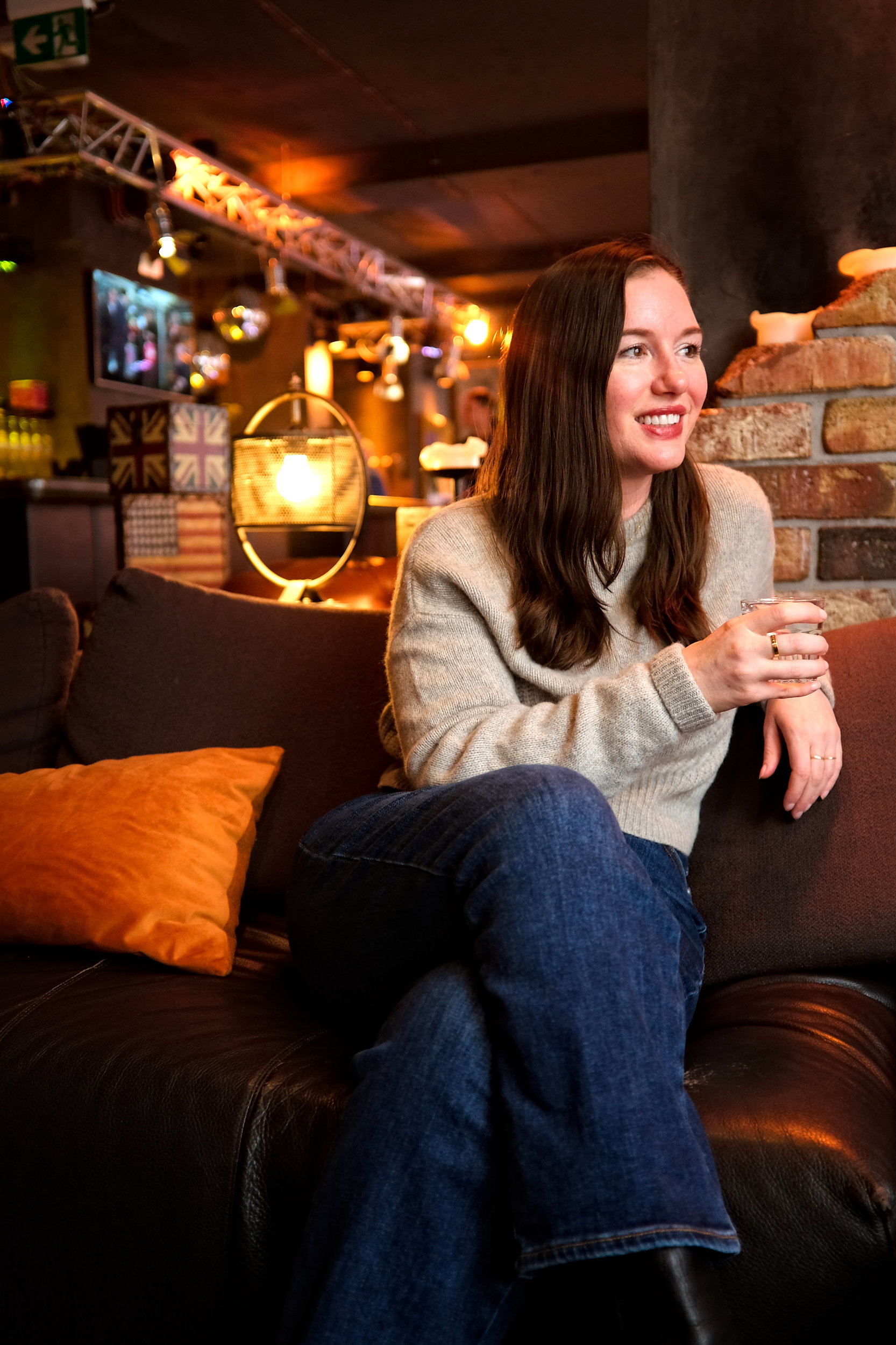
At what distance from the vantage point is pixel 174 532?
3457 mm

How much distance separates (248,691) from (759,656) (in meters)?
0.98

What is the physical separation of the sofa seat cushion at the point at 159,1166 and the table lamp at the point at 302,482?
131 cm

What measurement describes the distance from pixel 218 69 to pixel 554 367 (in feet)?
16.9

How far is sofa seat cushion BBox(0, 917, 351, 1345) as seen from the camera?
1178 millimetres

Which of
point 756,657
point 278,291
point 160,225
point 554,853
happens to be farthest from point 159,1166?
point 278,291

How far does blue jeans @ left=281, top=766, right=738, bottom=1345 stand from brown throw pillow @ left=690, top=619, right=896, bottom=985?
34 centimetres

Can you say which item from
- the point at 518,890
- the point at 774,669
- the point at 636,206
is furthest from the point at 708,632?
the point at 636,206

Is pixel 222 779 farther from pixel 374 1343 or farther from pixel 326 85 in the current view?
pixel 326 85

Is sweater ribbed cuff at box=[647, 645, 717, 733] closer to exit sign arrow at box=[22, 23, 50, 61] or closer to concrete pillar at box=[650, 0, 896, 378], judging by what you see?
concrete pillar at box=[650, 0, 896, 378]

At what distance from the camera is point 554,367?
4.93ft

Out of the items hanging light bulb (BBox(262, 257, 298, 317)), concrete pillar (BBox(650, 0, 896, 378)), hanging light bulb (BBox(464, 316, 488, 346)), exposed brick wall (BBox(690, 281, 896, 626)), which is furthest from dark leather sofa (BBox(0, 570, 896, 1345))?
hanging light bulb (BBox(464, 316, 488, 346))

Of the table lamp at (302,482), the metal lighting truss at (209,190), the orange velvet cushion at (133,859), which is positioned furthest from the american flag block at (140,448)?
the metal lighting truss at (209,190)

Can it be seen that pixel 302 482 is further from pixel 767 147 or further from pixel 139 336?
pixel 139 336

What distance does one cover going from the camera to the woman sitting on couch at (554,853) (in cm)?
95
